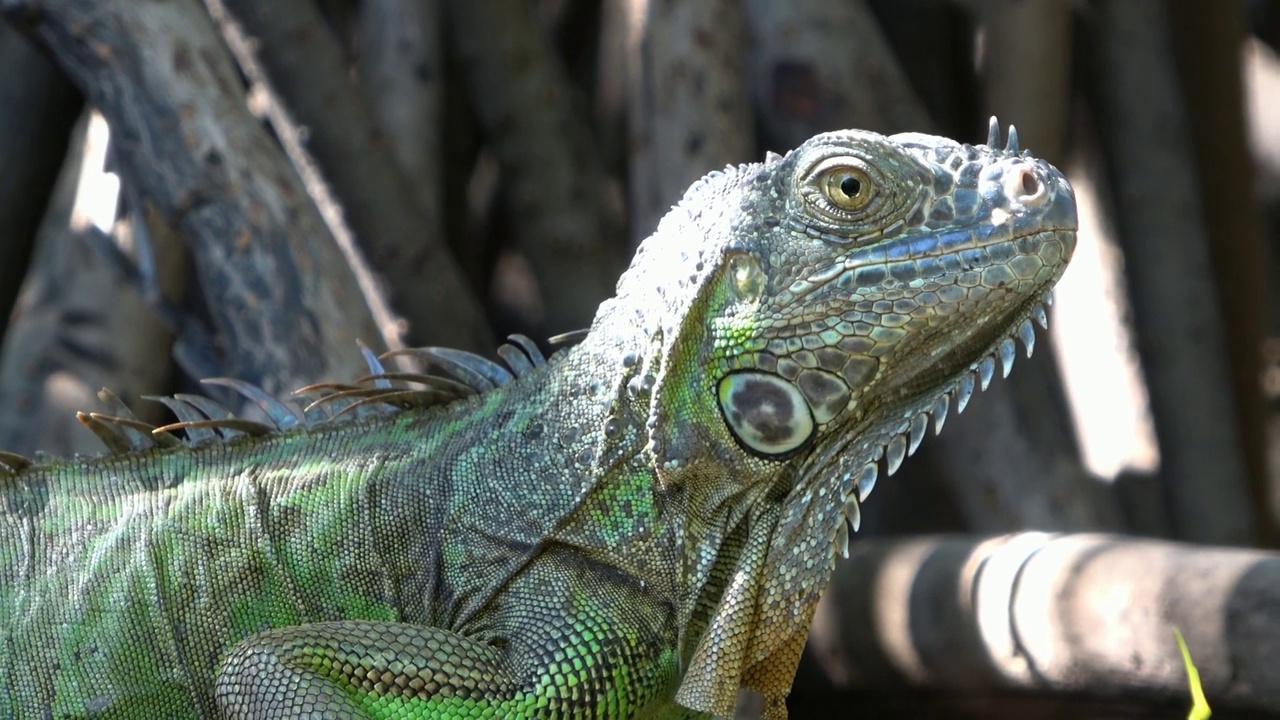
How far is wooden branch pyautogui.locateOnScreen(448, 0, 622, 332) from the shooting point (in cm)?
638

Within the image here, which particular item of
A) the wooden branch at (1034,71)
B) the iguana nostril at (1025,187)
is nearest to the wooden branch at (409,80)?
the wooden branch at (1034,71)

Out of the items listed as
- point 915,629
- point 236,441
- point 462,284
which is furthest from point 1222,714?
point 462,284

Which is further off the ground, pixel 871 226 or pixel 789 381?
pixel 871 226

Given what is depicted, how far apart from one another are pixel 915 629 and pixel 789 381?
2.51 m

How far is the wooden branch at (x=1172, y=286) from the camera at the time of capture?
261 inches

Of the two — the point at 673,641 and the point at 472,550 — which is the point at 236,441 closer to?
the point at 472,550

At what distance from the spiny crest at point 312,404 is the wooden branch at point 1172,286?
4.50 m

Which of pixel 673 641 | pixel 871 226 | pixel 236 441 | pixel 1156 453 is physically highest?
pixel 871 226

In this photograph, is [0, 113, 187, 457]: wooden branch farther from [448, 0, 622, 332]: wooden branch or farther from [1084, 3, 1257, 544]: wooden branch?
[1084, 3, 1257, 544]: wooden branch

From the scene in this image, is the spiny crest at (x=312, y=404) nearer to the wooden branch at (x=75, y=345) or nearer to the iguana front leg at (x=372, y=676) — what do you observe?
the iguana front leg at (x=372, y=676)

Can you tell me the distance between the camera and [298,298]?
437 centimetres

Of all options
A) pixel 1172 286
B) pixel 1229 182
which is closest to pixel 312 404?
pixel 1172 286

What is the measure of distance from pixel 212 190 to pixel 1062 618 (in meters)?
3.08

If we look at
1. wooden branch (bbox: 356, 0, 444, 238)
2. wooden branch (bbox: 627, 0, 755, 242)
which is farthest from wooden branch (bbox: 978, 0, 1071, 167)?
wooden branch (bbox: 356, 0, 444, 238)
